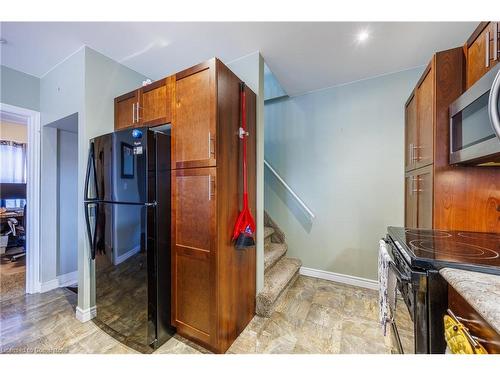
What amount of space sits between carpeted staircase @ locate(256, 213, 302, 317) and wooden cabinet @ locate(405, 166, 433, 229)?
1327 millimetres

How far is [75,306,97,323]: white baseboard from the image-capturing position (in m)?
1.77

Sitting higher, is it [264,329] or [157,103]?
[157,103]

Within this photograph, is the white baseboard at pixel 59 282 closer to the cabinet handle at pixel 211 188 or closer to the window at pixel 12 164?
the cabinet handle at pixel 211 188

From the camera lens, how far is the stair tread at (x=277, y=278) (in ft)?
6.07

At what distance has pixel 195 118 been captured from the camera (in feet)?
4.77

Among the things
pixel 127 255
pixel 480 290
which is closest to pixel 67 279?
pixel 127 255

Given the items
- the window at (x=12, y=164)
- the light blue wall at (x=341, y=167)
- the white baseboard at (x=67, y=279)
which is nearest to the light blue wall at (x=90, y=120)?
the white baseboard at (x=67, y=279)

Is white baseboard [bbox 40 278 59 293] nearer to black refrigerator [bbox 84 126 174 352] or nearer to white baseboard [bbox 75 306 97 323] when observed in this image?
white baseboard [bbox 75 306 97 323]

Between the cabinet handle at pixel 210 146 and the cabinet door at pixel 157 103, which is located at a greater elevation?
the cabinet door at pixel 157 103

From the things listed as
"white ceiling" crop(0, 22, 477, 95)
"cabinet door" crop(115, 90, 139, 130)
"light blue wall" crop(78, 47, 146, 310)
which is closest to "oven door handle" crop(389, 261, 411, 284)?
"white ceiling" crop(0, 22, 477, 95)

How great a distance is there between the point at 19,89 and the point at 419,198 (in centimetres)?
403

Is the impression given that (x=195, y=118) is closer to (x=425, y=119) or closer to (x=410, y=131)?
(x=425, y=119)

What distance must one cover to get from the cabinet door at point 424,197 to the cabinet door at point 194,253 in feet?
4.94

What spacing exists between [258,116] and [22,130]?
18.3 ft
